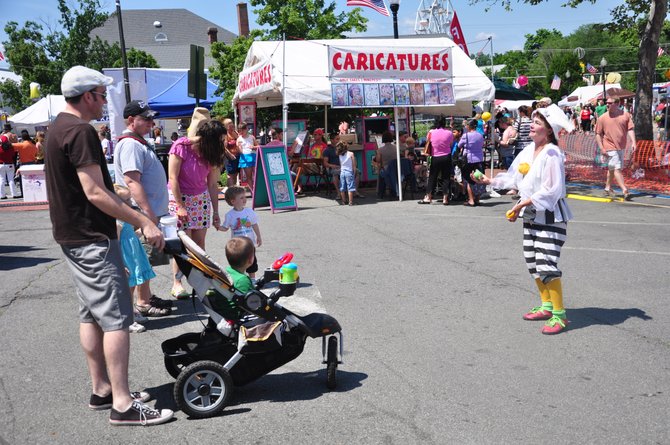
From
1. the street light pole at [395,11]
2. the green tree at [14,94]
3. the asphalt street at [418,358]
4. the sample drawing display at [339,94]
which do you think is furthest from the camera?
the green tree at [14,94]

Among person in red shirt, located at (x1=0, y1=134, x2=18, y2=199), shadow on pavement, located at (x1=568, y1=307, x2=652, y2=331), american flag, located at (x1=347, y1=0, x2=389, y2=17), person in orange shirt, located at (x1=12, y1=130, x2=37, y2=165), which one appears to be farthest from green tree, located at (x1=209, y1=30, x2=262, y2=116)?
shadow on pavement, located at (x1=568, y1=307, x2=652, y2=331)

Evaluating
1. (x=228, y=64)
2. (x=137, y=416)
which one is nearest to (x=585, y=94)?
(x=228, y=64)

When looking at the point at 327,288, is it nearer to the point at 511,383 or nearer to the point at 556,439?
the point at 511,383

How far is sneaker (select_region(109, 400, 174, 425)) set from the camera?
396 cm

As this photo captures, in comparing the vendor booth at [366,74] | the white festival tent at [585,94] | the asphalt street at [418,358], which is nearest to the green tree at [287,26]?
the white festival tent at [585,94]

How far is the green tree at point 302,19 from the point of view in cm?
3459

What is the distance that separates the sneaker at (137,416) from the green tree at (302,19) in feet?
106

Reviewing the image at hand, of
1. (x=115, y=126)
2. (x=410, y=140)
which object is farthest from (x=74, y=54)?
(x=410, y=140)

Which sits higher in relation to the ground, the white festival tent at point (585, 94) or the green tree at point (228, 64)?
the green tree at point (228, 64)

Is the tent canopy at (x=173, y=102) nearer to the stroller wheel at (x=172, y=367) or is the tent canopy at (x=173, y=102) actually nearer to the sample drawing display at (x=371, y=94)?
the sample drawing display at (x=371, y=94)

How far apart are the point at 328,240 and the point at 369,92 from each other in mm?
5113

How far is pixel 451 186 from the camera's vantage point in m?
14.5

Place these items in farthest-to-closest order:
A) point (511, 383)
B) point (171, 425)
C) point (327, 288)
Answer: point (327, 288) < point (511, 383) < point (171, 425)

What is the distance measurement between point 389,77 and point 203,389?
11501 mm
